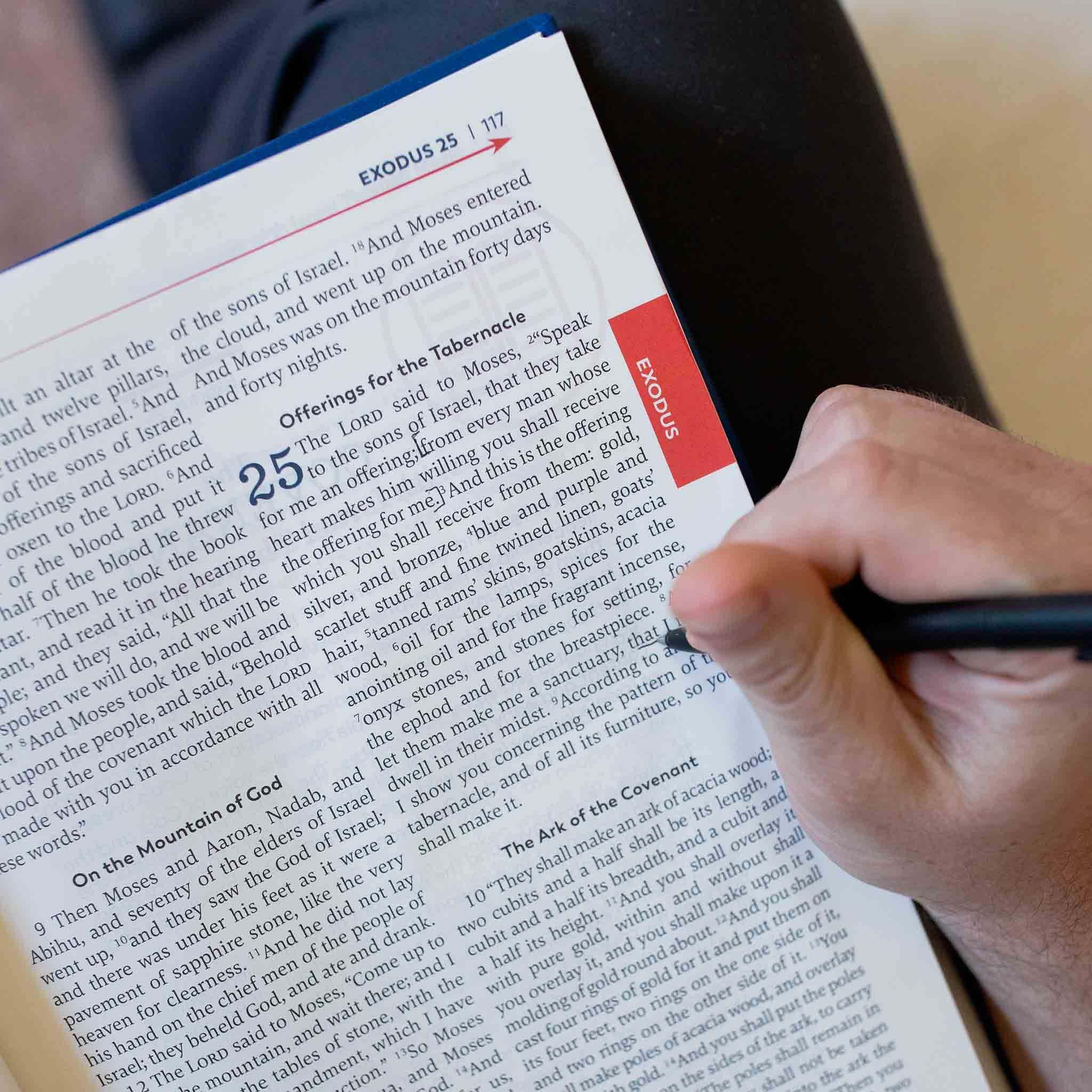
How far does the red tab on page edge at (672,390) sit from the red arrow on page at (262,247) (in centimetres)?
8

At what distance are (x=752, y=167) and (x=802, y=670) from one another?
0.24 meters

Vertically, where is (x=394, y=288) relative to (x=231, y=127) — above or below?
below

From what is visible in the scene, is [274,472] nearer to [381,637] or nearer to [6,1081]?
[381,637]

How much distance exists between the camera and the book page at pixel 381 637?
1.15ft

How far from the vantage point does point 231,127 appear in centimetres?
48

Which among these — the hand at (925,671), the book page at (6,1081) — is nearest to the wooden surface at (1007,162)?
the hand at (925,671)

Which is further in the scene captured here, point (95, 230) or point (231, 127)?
point (231, 127)

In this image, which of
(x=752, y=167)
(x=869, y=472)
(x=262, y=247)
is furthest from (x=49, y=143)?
(x=869, y=472)

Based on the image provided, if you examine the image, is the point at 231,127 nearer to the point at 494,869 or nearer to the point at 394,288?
the point at 394,288

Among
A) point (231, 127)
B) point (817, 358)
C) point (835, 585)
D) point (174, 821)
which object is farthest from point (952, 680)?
point (231, 127)

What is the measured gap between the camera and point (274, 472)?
1.17ft

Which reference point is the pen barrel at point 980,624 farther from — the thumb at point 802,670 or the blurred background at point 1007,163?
the blurred background at point 1007,163

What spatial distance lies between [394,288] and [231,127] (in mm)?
203

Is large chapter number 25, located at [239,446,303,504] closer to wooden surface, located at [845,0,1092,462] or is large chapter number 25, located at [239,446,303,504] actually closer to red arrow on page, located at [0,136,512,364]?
red arrow on page, located at [0,136,512,364]
